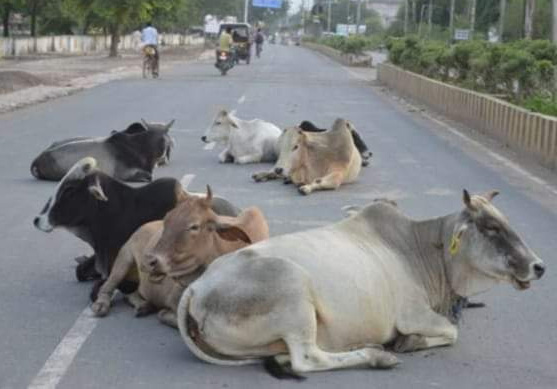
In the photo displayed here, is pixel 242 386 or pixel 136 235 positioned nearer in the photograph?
pixel 242 386

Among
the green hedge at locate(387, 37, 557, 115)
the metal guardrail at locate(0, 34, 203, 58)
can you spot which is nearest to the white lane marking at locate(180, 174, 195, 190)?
the green hedge at locate(387, 37, 557, 115)

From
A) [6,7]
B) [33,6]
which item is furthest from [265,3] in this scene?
[6,7]

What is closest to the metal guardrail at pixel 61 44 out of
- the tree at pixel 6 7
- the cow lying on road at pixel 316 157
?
the tree at pixel 6 7

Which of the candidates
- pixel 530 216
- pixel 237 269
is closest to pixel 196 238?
pixel 237 269

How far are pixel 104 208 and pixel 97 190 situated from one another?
221 millimetres

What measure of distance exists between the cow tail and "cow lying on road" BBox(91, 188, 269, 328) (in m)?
0.45

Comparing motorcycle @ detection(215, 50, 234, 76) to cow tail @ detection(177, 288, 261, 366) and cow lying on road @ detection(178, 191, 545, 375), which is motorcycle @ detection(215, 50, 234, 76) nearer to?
cow lying on road @ detection(178, 191, 545, 375)

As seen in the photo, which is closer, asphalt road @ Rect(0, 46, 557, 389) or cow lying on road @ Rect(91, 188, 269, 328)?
asphalt road @ Rect(0, 46, 557, 389)

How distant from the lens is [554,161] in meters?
17.3

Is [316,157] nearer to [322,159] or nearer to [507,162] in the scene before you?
[322,159]

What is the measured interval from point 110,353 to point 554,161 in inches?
453

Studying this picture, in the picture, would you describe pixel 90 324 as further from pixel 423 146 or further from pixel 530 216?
pixel 423 146

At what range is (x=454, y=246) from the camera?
274 inches

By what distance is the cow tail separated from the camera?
21.5 feet
